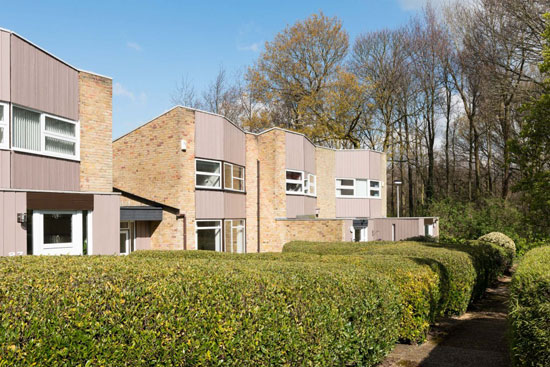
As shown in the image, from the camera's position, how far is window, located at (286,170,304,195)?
22.8m

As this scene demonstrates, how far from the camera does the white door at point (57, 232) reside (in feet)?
36.4

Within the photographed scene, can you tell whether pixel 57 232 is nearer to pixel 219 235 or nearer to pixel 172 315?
pixel 219 235

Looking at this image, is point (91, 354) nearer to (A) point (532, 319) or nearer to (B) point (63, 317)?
(B) point (63, 317)

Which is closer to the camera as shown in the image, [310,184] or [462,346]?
[462,346]

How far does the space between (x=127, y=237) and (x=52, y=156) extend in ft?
16.8

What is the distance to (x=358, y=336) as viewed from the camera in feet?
19.9

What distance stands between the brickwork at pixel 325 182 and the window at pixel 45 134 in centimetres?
1548

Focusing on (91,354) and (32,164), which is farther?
(32,164)

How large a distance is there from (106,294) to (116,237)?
10.1 m

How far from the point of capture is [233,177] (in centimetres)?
1984

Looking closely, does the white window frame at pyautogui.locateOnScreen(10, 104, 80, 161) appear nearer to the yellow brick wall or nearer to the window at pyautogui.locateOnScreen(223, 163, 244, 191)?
the yellow brick wall

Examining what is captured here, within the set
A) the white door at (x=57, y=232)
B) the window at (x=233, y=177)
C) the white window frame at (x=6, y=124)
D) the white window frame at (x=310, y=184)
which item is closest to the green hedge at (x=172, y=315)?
the white door at (x=57, y=232)

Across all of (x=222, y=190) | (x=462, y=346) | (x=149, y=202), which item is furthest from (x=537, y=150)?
(x=149, y=202)

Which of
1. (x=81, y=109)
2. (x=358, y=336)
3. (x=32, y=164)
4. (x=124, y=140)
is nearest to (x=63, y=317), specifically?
(x=358, y=336)
